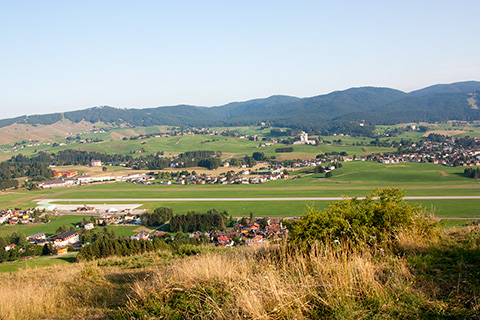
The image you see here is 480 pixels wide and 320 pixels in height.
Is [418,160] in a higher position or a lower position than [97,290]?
lower

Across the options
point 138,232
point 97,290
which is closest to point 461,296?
point 97,290

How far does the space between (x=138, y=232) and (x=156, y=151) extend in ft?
283

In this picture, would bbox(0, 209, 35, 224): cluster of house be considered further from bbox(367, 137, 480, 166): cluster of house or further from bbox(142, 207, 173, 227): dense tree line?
bbox(367, 137, 480, 166): cluster of house

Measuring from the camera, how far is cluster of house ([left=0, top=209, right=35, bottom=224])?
38.2 m

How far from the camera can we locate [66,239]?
92.2 feet

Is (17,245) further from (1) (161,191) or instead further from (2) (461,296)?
(2) (461,296)

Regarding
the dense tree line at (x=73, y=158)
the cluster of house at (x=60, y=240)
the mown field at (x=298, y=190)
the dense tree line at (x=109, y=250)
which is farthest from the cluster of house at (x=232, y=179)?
the dense tree line at (x=109, y=250)

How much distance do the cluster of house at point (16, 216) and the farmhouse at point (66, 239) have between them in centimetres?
1241

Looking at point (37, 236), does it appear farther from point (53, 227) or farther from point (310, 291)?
point (310, 291)

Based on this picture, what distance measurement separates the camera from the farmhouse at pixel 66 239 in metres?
27.7

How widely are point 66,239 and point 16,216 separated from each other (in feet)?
58.7

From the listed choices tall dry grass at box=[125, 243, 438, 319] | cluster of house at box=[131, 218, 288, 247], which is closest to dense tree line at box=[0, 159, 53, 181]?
cluster of house at box=[131, 218, 288, 247]

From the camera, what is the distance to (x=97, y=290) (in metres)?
5.73

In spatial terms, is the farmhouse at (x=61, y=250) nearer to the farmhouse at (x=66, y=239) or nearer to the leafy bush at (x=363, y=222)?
the farmhouse at (x=66, y=239)
